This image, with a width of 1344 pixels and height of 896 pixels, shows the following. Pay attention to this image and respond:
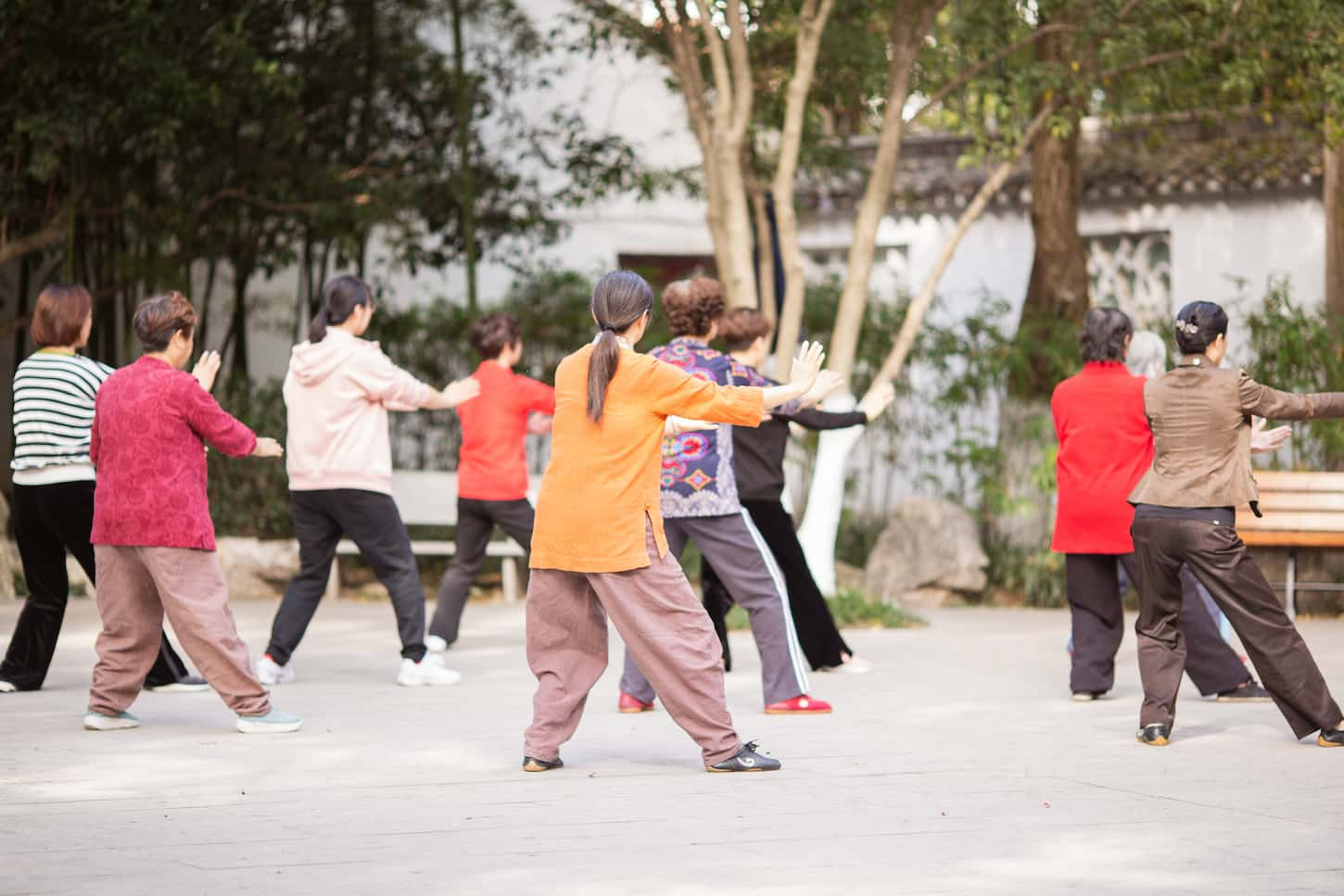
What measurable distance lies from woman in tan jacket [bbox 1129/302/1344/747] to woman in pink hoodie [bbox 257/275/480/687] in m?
3.19

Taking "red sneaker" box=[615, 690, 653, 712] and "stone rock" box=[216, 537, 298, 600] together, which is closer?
"red sneaker" box=[615, 690, 653, 712]

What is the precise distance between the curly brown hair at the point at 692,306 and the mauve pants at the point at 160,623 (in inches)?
83.8

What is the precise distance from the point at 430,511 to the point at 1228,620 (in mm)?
8152

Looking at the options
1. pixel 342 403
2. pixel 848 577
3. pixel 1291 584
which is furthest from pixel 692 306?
pixel 848 577

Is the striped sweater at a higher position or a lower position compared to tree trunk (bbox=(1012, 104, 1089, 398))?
lower

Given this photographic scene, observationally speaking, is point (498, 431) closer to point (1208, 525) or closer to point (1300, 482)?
point (1208, 525)

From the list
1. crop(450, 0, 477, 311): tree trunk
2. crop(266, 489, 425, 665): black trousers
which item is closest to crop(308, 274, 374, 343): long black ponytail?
crop(266, 489, 425, 665): black trousers

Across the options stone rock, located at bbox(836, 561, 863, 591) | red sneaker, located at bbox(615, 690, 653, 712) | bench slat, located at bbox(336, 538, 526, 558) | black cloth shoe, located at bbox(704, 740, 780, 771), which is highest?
black cloth shoe, located at bbox(704, 740, 780, 771)

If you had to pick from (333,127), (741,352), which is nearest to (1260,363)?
(741,352)

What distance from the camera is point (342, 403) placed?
8492 millimetres

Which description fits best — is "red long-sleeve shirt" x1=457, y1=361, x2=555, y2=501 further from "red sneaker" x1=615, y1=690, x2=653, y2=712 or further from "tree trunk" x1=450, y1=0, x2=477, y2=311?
"tree trunk" x1=450, y1=0, x2=477, y2=311

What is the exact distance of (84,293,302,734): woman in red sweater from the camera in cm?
711

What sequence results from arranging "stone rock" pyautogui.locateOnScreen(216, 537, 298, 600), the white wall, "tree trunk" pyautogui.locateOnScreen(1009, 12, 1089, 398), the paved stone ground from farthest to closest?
the white wall
"stone rock" pyautogui.locateOnScreen(216, 537, 298, 600)
"tree trunk" pyautogui.locateOnScreen(1009, 12, 1089, 398)
the paved stone ground

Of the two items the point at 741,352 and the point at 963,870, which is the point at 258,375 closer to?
the point at 741,352
